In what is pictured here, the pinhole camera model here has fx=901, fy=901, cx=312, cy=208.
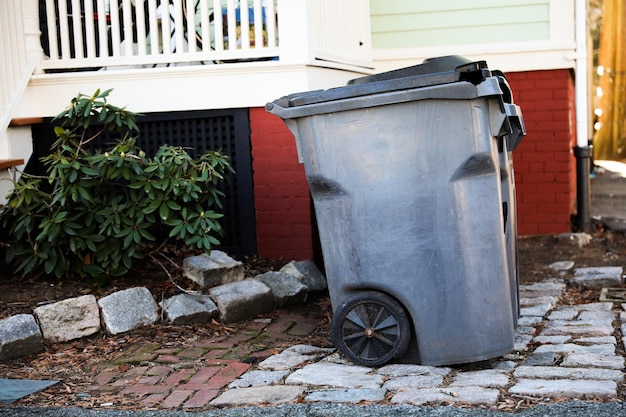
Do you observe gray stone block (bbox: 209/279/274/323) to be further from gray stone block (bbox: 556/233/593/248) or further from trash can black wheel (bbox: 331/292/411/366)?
gray stone block (bbox: 556/233/593/248)

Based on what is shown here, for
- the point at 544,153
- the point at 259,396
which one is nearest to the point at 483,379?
the point at 259,396

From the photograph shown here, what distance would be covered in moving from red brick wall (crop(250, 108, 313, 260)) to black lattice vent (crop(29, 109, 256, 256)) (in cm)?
7

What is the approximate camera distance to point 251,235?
6.62 m

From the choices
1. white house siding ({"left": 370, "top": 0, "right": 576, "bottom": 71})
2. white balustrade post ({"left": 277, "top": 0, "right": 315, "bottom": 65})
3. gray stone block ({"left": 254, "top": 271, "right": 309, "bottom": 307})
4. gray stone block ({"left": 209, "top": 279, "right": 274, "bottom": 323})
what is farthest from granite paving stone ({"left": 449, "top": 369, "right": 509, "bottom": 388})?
white house siding ({"left": 370, "top": 0, "right": 576, "bottom": 71})

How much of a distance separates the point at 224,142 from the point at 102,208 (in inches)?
49.7

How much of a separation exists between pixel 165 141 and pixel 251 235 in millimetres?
962

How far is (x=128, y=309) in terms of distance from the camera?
534cm

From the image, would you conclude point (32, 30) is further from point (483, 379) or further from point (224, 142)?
point (483, 379)

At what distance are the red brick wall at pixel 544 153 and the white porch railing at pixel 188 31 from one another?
81.3 inches

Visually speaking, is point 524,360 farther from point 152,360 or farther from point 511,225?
point 152,360

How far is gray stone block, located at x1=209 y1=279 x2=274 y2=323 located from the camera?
5562mm

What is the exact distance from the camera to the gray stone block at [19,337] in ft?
15.8

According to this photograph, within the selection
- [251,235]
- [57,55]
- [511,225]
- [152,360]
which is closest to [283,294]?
[251,235]

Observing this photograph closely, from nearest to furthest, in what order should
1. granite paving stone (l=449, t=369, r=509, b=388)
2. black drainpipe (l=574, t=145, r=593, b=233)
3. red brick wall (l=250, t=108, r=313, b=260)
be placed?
granite paving stone (l=449, t=369, r=509, b=388)
red brick wall (l=250, t=108, r=313, b=260)
black drainpipe (l=574, t=145, r=593, b=233)
